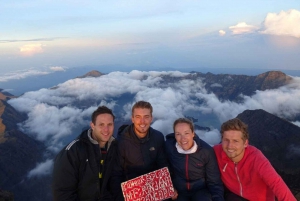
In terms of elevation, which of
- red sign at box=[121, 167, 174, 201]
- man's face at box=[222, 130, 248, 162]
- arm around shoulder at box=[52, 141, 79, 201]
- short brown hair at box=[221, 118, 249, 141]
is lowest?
red sign at box=[121, 167, 174, 201]

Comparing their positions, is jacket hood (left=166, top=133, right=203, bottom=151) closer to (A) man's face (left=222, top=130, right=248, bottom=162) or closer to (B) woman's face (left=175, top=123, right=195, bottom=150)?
(B) woman's face (left=175, top=123, right=195, bottom=150)

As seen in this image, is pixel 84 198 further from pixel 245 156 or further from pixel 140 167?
pixel 245 156

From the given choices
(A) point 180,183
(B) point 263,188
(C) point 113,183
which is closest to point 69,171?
(C) point 113,183

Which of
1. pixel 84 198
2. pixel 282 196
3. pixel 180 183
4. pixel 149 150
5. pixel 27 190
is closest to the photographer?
pixel 282 196

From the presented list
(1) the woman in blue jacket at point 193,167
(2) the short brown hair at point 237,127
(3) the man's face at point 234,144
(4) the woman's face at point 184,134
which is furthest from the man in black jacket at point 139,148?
(2) the short brown hair at point 237,127

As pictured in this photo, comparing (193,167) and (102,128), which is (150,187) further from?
(102,128)

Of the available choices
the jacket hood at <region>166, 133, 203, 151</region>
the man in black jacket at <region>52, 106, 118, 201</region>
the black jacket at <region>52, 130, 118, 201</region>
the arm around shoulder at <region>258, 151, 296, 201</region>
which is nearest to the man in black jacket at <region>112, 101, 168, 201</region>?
the jacket hood at <region>166, 133, 203, 151</region>
